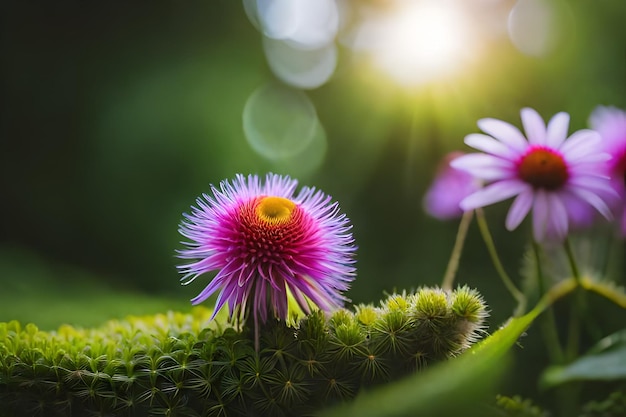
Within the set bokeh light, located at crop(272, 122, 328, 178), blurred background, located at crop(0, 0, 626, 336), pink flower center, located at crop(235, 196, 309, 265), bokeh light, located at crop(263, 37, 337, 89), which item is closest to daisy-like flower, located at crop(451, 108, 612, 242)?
pink flower center, located at crop(235, 196, 309, 265)

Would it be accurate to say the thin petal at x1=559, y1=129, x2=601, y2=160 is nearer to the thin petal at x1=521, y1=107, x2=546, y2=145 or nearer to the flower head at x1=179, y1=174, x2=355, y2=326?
the thin petal at x1=521, y1=107, x2=546, y2=145

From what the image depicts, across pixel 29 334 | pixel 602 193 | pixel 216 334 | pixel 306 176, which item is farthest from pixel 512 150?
pixel 306 176

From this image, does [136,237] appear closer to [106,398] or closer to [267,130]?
[267,130]

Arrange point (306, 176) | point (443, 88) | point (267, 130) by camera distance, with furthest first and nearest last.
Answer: point (267, 130) → point (306, 176) → point (443, 88)

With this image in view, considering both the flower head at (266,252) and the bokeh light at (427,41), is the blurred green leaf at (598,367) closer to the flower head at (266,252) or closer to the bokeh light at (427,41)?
the flower head at (266,252)

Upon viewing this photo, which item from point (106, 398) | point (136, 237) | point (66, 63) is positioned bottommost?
point (106, 398)

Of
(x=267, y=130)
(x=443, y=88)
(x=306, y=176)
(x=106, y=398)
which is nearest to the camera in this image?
(x=106, y=398)

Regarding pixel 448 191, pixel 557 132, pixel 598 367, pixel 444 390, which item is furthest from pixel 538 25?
pixel 444 390
